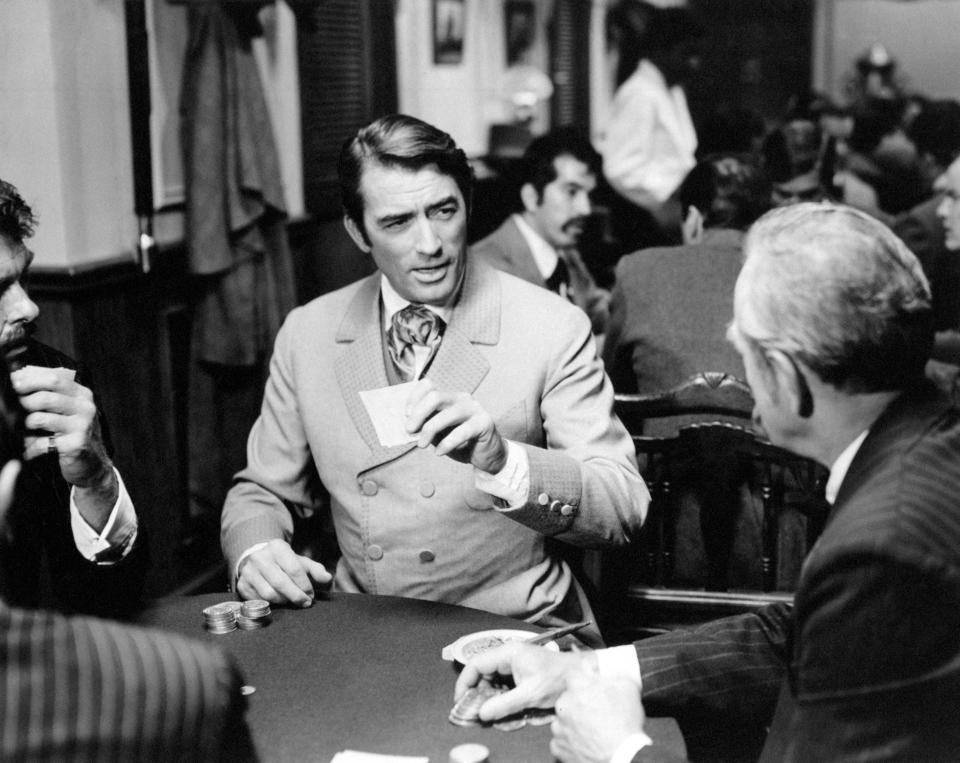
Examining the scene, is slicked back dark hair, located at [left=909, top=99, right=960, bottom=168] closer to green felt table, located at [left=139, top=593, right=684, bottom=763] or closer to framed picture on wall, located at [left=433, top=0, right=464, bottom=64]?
framed picture on wall, located at [left=433, top=0, right=464, bottom=64]

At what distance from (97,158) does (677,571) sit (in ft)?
6.92

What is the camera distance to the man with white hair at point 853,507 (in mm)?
1317

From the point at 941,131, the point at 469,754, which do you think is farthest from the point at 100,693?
the point at 941,131

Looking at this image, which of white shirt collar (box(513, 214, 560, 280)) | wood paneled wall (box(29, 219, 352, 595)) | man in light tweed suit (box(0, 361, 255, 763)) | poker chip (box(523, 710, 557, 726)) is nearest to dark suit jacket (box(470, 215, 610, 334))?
white shirt collar (box(513, 214, 560, 280))

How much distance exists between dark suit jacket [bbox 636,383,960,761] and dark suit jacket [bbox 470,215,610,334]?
253 cm

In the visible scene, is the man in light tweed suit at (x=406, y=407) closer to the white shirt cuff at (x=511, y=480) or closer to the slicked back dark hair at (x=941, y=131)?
the white shirt cuff at (x=511, y=480)

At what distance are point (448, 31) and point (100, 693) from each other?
229 inches

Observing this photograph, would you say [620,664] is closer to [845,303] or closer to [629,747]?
[629,747]

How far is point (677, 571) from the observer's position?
2.90 metres

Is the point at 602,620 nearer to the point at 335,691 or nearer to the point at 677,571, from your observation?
the point at 677,571

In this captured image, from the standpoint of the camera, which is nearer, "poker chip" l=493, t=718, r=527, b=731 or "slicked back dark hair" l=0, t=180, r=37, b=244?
"poker chip" l=493, t=718, r=527, b=731

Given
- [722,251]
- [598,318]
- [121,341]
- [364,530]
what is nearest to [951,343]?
[722,251]

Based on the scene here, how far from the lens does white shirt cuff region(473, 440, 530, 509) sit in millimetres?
2057

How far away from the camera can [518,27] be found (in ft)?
24.5
